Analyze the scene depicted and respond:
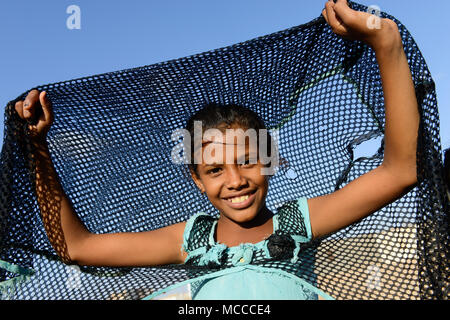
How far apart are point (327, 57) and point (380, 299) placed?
0.75 metres

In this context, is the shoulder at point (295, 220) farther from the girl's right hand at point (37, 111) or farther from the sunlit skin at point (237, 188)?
the girl's right hand at point (37, 111)

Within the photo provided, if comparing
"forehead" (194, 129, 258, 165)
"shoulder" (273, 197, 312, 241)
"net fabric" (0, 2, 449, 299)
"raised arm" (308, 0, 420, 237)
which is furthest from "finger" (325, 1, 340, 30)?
"shoulder" (273, 197, 312, 241)

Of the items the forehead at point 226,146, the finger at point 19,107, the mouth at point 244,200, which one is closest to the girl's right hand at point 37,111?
the finger at point 19,107

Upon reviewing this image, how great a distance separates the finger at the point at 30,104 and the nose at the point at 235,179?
0.57m

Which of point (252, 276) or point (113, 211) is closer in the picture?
point (252, 276)

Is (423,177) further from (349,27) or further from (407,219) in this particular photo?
(349,27)

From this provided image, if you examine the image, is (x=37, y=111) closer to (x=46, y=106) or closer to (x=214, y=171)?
(x=46, y=106)

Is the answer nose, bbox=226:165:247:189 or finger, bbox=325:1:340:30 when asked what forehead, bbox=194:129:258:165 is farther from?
finger, bbox=325:1:340:30

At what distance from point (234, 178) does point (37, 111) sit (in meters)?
0.59

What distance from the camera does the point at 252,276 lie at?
1.30 meters

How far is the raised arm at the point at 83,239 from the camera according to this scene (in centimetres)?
143

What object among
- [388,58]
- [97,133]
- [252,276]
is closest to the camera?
[388,58]

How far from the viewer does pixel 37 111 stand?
4.31 feet
